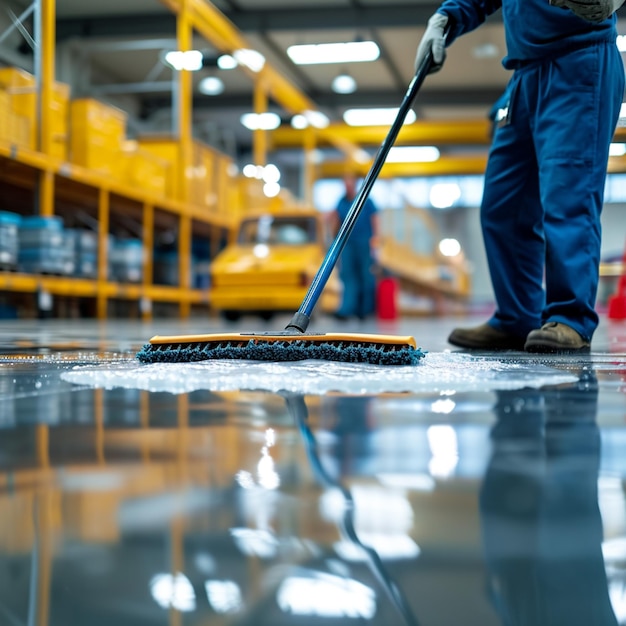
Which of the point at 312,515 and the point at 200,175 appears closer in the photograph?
the point at 312,515

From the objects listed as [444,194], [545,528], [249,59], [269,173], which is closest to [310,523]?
[545,528]

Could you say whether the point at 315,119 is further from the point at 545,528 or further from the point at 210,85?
the point at 545,528

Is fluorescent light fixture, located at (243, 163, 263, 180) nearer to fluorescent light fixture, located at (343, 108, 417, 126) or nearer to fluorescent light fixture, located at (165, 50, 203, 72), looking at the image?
fluorescent light fixture, located at (165, 50, 203, 72)

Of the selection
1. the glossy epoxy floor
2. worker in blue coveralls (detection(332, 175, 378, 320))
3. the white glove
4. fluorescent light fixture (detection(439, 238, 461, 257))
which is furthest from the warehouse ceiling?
the glossy epoxy floor

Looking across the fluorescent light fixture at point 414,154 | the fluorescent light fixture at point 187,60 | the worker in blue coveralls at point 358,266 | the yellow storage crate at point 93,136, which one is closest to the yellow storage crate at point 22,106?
the yellow storage crate at point 93,136

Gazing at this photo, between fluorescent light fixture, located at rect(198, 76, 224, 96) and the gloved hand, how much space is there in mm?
13732

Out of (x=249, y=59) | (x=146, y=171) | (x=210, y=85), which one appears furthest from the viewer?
(x=210, y=85)

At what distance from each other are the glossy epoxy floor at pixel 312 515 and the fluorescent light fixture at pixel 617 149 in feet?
4.97

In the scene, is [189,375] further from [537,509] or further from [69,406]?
[537,509]

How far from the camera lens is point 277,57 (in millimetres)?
14281

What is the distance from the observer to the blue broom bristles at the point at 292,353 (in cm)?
143

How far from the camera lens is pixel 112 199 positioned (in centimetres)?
805

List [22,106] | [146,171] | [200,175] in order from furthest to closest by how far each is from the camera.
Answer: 1. [200,175]
2. [146,171]
3. [22,106]

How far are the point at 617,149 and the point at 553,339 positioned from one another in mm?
780
